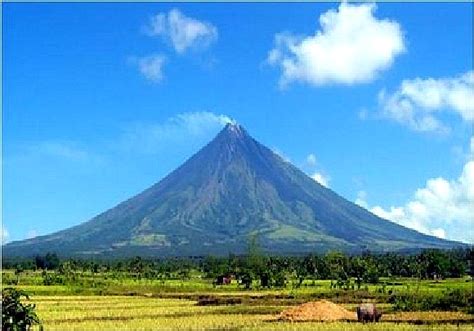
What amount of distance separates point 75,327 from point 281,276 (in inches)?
1381

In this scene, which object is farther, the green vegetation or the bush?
the green vegetation

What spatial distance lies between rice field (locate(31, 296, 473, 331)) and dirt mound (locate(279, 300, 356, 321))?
27.0 inches

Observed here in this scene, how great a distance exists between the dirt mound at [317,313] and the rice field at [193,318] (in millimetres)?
685

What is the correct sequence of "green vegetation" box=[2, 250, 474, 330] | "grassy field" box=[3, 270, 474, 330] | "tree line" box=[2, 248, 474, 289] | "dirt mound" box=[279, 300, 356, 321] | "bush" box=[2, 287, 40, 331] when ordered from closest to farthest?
1. "bush" box=[2, 287, 40, 331]
2. "grassy field" box=[3, 270, 474, 330]
3. "green vegetation" box=[2, 250, 474, 330]
4. "dirt mound" box=[279, 300, 356, 321]
5. "tree line" box=[2, 248, 474, 289]

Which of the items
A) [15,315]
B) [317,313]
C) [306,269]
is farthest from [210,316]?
[306,269]

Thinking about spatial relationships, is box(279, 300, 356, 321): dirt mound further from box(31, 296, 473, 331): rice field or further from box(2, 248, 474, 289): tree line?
box(2, 248, 474, 289): tree line

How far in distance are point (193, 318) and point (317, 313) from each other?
397 centimetres

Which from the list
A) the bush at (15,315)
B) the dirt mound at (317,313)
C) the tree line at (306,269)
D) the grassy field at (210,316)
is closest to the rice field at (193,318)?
the grassy field at (210,316)

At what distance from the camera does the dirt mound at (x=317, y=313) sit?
26.0m

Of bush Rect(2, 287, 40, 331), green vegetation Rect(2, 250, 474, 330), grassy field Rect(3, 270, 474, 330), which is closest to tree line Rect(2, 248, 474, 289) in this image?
green vegetation Rect(2, 250, 474, 330)

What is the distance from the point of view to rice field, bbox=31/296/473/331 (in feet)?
75.2

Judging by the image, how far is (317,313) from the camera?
1047 inches

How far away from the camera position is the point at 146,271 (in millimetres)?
78125

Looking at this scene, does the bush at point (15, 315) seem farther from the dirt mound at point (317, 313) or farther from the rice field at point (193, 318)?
the dirt mound at point (317, 313)
